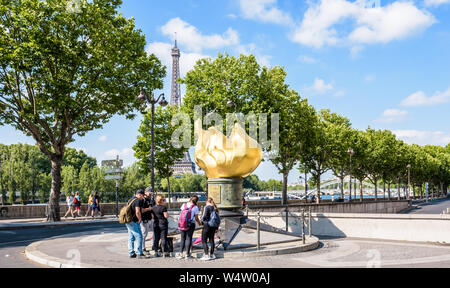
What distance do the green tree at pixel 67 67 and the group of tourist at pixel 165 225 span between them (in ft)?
50.3

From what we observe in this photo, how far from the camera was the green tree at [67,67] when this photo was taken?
23.4 metres

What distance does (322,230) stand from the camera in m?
19.0

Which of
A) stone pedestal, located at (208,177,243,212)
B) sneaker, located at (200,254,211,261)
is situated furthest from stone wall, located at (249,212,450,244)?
sneaker, located at (200,254,211,261)

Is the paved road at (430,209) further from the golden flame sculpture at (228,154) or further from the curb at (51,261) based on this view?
the curb at (51,261)

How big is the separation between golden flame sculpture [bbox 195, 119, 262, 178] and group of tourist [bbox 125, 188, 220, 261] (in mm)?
3510

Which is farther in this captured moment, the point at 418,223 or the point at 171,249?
the point at 418,223

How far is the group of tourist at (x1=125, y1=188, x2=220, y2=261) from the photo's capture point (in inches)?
444

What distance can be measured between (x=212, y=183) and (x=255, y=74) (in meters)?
21.5

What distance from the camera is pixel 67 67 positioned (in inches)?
988

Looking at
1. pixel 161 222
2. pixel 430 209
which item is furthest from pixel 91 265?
pixel 430 209

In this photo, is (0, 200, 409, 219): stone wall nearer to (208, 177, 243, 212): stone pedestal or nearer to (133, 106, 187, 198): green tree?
(133, 106, 187, 198): green tree

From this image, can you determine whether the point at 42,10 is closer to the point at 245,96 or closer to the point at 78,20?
the point at 78,20

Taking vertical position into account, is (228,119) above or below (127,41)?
below
